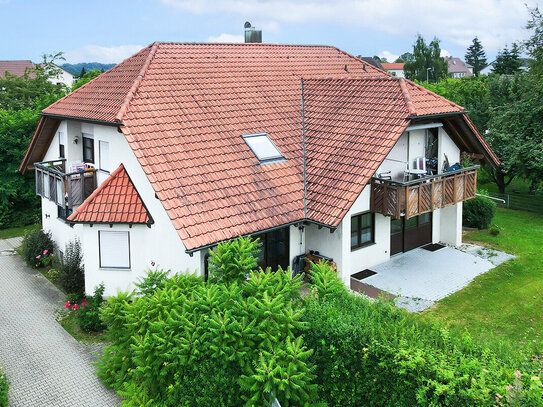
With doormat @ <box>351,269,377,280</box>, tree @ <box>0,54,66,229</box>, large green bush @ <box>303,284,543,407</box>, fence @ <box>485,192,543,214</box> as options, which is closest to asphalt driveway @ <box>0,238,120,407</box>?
large green bush @ <box>303,284,543,407</box>

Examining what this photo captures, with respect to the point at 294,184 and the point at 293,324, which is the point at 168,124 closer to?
the point at 294,184

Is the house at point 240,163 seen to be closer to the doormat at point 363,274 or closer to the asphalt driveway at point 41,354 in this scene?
the doormat at point 363,274

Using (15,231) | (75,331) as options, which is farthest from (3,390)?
(15,231)

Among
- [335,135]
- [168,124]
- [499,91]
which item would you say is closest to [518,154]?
[499,91]

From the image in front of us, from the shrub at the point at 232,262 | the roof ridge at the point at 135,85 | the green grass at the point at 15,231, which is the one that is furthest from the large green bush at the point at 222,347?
the green grass at the point at 15,231

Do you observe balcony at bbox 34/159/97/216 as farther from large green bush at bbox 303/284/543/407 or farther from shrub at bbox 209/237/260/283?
large green bush at bbox 303/284/543/407

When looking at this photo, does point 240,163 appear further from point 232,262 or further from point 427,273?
point 427,273
